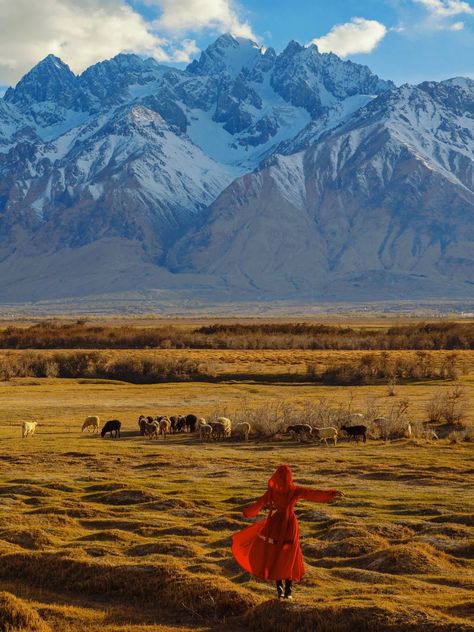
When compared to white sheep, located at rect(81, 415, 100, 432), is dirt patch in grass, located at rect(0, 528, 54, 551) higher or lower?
higher

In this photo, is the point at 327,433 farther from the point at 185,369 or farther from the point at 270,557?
the point at 185,369

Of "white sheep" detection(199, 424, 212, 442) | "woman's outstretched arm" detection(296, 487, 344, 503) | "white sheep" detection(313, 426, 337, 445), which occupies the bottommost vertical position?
"white sheep" detection(199, 424, 212, 442)

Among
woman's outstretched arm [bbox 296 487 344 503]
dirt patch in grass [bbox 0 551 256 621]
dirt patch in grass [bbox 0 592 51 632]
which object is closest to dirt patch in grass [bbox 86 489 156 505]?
dirt patch in grass [bbox 0 551 256 621]

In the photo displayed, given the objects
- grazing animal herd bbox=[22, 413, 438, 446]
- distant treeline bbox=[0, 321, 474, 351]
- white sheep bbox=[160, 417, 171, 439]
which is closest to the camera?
grazing animal herd bbox=[22, 413, 438, 446]

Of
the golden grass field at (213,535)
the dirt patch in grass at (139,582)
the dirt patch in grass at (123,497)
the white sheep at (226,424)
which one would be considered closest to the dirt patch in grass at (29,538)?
the golden grass field at (213,535)

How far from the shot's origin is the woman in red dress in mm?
12125

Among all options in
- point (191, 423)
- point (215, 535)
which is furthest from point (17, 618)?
point (191, 423)

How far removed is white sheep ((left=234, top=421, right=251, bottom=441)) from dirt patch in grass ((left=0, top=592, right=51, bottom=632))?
22358 mm

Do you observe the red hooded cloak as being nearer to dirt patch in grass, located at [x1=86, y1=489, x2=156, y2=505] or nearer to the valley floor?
the valley floor

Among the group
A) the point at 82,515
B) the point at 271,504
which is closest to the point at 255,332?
the point at 82,515

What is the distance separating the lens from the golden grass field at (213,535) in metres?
12.0

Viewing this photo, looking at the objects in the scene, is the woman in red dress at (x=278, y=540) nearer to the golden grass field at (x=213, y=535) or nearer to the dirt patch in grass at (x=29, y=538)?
the golden grass field at (x=213, y=535)

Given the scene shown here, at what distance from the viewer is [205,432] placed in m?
34.9

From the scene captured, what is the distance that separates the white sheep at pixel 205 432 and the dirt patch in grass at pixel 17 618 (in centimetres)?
2258
